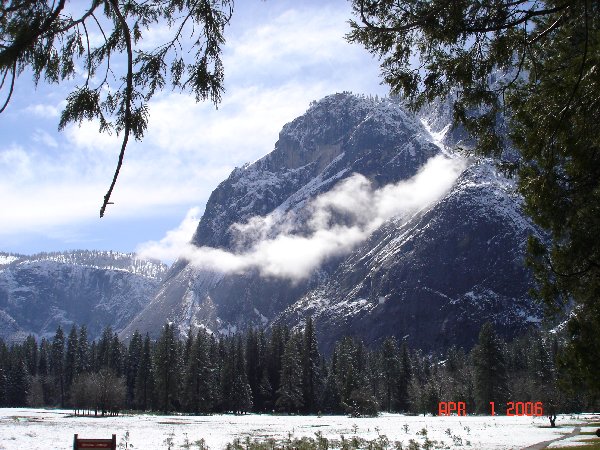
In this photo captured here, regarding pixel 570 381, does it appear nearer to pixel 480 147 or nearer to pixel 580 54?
pixel 480 147

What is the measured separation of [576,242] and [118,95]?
10578mm

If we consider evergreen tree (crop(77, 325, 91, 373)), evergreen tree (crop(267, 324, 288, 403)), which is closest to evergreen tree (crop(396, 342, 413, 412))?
evergreen tree (crop(267, 324, 288, 403))

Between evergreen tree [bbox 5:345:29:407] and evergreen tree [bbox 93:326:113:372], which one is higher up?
evergreen tree [bbox 93:326:113:372]

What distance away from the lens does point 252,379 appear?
285ft

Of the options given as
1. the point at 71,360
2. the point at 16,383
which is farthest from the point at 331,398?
the point at 16,383

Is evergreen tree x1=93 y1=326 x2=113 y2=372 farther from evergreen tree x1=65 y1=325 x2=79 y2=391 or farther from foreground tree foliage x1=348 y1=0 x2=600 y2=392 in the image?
foreground tree foliage x1=348 y1=0 x2=600 y2=392

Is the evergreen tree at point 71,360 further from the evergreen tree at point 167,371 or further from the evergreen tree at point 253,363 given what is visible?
the evergreen tree at point 253,363

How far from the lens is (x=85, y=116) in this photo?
677 centimetres

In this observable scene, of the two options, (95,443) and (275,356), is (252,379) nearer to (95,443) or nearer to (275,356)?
(275,356)

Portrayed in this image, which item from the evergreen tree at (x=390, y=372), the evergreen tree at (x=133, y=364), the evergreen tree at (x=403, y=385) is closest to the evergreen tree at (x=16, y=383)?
the evergreen tree at (x=133, y=364)

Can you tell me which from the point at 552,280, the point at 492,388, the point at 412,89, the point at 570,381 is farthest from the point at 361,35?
the point at 492,388
